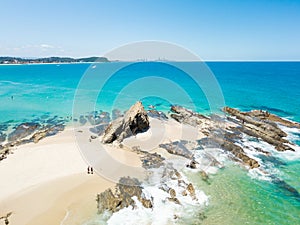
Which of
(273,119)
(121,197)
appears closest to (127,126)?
(121,197)

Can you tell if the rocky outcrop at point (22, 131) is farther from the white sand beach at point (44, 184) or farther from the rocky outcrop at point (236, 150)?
the rocky outcrop at point (236, 150)

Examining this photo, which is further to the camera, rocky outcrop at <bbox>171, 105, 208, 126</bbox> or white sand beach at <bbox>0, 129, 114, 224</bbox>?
rocky outcrop at <bbox>171, 105, 208, 126</bbox>

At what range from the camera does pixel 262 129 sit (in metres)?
32.7

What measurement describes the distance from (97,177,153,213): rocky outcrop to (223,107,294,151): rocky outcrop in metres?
18.0

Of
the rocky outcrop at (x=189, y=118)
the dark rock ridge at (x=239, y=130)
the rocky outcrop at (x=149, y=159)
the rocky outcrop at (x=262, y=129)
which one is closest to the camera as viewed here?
the rocky outcrop at (x=149, y=159)

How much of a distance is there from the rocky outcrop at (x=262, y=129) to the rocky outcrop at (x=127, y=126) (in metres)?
14.4

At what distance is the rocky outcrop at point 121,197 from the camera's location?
650 inches

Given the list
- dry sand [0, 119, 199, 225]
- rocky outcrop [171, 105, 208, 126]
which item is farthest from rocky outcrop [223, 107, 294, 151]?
dry sand [0, 119, 199, 225]

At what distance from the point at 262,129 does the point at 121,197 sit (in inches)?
942

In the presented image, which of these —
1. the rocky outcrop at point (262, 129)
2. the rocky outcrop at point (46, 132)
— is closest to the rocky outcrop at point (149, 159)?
the rocky outcrop at point (46, 132)

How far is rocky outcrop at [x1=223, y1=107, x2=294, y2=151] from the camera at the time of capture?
28380 mm

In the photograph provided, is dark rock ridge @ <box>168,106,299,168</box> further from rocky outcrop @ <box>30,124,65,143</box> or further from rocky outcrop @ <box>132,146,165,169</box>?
rocky outcrop @ <box>30,124,65,143</box>

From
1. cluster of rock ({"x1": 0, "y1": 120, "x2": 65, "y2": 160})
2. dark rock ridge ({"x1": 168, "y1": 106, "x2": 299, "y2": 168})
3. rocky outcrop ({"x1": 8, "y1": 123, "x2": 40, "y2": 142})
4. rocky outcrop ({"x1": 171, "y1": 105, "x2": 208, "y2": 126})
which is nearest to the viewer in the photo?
dark rock ridge ({"x1": 168, "y1": 106, "x2": 299, "y2": 168})

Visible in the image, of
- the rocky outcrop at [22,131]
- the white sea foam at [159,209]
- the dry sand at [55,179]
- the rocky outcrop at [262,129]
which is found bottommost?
the rocky outcrop at [22,131]
